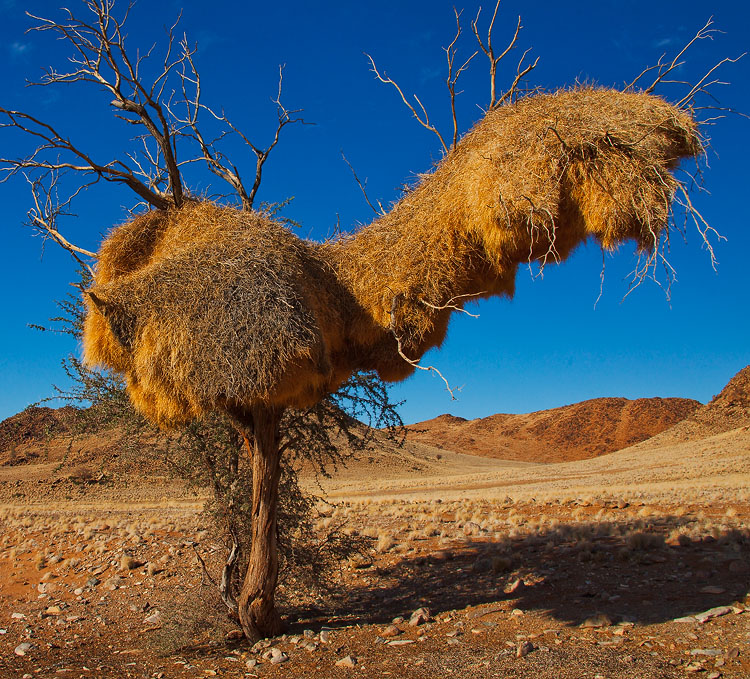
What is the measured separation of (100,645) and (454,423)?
4329 inches

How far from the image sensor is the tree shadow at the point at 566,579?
8.23 meters

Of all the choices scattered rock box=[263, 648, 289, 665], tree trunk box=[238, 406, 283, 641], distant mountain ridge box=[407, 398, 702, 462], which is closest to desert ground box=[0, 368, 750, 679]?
scattered rock box=[263, 648, 289, 665]

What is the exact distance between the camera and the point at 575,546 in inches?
476

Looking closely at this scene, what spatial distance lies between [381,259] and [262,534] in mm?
3937

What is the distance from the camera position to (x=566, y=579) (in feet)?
32.5

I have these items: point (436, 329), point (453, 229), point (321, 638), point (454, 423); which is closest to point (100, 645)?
point (321, 638)

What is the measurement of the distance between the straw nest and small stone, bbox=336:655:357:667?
3076 millimetres

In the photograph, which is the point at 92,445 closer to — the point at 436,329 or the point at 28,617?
the point at 28,617

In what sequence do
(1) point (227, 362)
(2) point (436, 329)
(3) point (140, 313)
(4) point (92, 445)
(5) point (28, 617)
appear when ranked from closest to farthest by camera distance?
1. (1) point (227, 362)
2. (3) point (140, 313)
3. (2) point (436, 329)
4. (5) point (28, 617)
5. (4) point (92, 445)

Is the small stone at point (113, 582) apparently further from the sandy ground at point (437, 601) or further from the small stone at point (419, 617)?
the small stone at point (419, 617)

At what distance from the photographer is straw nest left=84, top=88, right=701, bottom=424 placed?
18.6 ft

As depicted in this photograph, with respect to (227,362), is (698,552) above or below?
below

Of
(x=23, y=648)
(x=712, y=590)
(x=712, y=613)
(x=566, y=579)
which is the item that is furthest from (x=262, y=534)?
(x=712, y=590)

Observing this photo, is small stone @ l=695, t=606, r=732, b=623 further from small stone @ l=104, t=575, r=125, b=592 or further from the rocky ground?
small stone @ l=104, t=575, r=125, b=592
